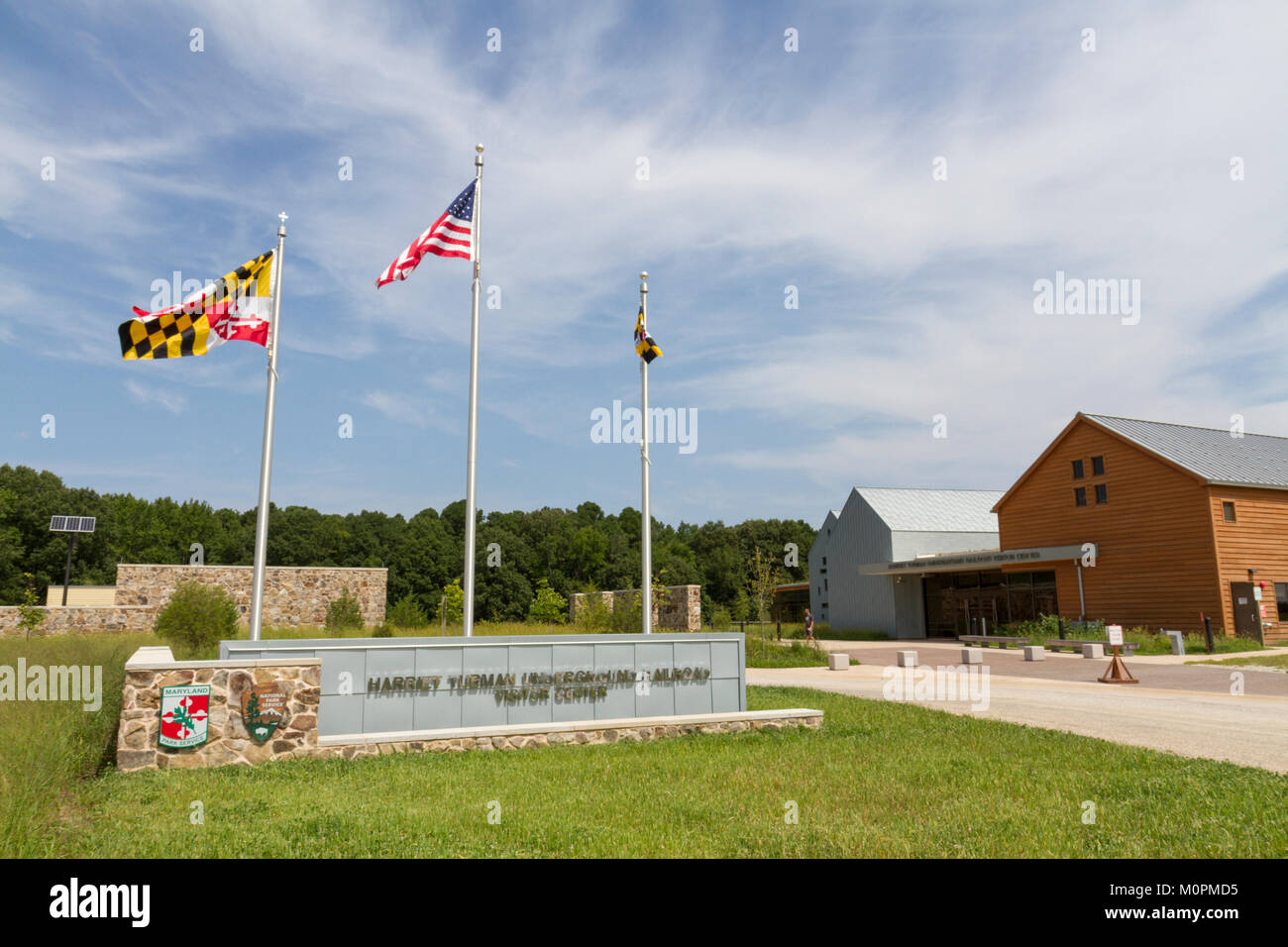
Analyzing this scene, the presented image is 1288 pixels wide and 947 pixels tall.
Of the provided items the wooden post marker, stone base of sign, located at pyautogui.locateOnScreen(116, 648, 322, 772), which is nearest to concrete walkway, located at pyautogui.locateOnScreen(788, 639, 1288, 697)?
the wooden post marker

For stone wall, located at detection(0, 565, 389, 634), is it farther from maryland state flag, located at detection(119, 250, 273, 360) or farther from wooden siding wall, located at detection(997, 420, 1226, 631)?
wooden siding wall, located at detection(997, 420, 1226, 631)

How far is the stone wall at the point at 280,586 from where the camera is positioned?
121 ft

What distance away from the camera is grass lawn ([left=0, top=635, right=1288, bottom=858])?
20.5 ft

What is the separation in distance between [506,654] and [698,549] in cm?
7626

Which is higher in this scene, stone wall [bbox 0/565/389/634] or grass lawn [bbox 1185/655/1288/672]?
stone wall [bbox 0/565/389/634]

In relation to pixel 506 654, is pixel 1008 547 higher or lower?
higher

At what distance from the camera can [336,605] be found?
3606cm

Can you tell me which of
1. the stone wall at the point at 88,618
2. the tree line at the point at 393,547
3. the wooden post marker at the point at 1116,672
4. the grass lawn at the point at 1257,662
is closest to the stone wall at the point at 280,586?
the stone wall at the point at 88,618

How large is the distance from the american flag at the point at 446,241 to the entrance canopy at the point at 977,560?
31.1 meters

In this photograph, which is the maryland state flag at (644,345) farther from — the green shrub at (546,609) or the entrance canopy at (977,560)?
the entrance canopy at (977,560)

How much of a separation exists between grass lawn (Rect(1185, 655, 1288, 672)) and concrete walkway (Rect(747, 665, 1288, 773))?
150 inches
